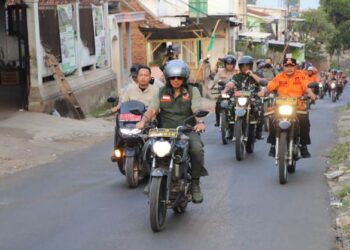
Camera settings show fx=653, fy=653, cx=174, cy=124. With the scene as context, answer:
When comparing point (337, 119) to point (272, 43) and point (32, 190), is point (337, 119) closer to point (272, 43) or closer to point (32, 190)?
point (32, 190)

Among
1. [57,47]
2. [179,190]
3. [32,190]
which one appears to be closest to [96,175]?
[32,190]

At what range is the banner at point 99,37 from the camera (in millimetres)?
22666

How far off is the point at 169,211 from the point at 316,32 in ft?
204

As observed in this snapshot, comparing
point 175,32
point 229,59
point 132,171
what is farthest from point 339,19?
point 132,171

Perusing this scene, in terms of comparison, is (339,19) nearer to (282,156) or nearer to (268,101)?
(268,101)

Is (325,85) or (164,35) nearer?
(164,35)

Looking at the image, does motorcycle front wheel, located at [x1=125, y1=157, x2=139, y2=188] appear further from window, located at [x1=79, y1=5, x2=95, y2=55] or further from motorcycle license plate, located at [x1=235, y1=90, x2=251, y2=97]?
window, located at [x1=79, y1=5, x2=95, y2=55]

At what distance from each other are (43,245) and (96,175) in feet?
12.8

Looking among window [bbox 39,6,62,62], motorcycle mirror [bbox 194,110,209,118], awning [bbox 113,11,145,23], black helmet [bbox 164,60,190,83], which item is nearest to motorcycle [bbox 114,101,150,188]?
black helmet [bbox 164,60,190,83]

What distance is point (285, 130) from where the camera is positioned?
909 cm

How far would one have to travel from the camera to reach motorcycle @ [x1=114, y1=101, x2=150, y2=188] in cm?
876

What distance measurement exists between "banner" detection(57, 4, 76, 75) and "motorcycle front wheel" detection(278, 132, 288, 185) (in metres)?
10.7

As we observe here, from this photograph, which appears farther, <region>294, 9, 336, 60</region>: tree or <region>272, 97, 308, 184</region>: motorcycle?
<region>294, 9, 336, 60</region>: tree

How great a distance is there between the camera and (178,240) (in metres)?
6.39
